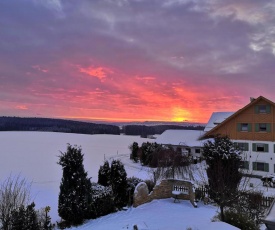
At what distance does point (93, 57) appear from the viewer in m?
20.0

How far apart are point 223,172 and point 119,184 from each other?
18.4ft

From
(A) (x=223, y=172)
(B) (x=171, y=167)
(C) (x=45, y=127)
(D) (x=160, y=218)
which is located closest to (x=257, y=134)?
(B) (x=171, y=167)

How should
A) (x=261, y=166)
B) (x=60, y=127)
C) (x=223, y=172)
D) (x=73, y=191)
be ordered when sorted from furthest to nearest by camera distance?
(x=60, y=127)
(x=261, y=166)
(x=223, y=172)
(x=73, y=191)

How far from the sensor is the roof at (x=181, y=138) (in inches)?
1452

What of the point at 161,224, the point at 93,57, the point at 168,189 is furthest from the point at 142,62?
the point at 161,224

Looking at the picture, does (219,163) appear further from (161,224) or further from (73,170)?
(73,170)

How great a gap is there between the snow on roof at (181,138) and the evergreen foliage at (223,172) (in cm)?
2127

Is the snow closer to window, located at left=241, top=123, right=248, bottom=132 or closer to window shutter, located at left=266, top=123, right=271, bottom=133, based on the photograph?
Answer: window shutter, located at left=266, top=123, right=271, bottom=133

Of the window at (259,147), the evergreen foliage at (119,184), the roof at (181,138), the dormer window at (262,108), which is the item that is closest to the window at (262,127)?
the dormer window at (262,108)

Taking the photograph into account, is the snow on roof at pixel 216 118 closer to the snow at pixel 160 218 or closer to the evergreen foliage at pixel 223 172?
the evergreen foliage at pixel 223 172

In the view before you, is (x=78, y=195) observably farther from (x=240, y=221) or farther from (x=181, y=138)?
(x=181, y=138)

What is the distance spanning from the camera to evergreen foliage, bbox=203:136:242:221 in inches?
436

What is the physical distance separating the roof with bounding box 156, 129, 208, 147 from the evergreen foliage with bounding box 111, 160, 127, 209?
22843 millimetres

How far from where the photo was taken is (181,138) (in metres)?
39.6
